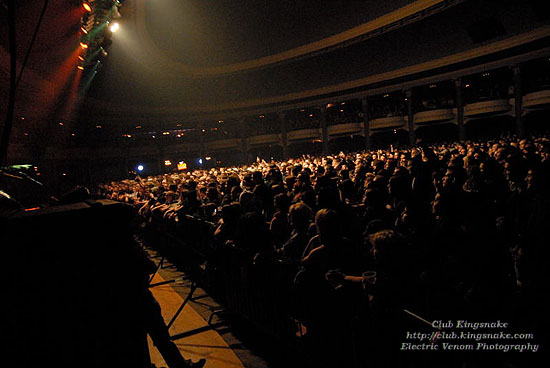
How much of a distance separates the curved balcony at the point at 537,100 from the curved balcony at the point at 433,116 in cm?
666

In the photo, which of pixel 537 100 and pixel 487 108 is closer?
pixel 537 100

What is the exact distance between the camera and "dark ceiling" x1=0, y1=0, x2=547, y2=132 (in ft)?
96.4

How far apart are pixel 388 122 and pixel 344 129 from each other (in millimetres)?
5915

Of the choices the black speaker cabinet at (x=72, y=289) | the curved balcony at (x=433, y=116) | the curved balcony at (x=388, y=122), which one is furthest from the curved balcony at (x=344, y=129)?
the black speaker cabinet at (x=72, y=289)

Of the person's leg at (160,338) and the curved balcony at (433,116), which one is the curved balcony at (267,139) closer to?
the curved balcony at (433,116)

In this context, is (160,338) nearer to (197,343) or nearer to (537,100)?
(197,343)

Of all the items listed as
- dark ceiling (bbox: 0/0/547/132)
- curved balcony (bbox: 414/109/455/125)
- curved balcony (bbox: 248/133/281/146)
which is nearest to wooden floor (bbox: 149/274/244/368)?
dark ceiling (bbox: 0/0/547/132)

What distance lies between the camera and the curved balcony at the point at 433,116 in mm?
33156

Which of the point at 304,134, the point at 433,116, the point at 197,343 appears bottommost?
the point at 197,343

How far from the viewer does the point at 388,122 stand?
37.8m

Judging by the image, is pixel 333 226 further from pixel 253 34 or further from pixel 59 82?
pixel 253 34

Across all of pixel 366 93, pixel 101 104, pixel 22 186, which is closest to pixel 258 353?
pixel 22 186

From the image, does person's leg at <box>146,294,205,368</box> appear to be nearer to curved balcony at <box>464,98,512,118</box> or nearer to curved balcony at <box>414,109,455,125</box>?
curved balcony at <box>464,98,512,118</box>

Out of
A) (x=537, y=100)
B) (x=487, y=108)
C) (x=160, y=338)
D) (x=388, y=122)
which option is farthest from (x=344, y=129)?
(x=160, y=338)
